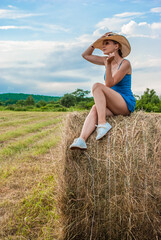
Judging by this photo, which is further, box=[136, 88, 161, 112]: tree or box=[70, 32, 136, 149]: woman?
box=[136, 88, 161, 112]: tree

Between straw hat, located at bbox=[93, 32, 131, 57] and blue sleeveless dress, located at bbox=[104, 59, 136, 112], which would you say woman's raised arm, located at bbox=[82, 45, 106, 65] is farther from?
blue sleeveless dress, located at bbox=[104, 59, 136, 112]

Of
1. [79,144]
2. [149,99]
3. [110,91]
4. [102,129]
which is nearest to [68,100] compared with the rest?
[149,99]

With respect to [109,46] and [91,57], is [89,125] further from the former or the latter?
[91,57]

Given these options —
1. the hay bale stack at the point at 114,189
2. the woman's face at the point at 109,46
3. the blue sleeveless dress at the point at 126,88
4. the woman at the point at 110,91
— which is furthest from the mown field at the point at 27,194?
the woman's face at the point at 109,46

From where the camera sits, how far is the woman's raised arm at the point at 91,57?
3721 millimetres

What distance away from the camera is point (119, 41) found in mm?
3244

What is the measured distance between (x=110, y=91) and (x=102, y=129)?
1.76 feet

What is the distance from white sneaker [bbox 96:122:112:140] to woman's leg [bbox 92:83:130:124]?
0.18 ft

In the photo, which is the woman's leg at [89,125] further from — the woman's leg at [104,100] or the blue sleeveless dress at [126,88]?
the blue sleeveless dress at [126,88]

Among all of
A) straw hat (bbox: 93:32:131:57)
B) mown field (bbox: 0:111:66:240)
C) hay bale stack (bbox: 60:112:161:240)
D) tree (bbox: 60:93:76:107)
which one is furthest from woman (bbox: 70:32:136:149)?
tree (bbox: 60:93:76:107)

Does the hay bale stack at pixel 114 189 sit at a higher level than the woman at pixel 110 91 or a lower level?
lower

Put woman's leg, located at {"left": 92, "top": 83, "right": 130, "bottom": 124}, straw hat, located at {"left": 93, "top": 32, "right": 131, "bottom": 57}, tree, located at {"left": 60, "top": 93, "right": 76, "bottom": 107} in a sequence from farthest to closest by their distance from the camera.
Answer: tree, located at {"left": 60, "top": 93, "right": 76, "bottom": 107} → straw hat, located at {"left": 93, "top": 32, "right": 131, "bottom": 57} → woman's leg, located at {"left": 92, "top": 83, "right": 130, "bottom": 124}

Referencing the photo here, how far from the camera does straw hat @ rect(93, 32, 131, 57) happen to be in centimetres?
319

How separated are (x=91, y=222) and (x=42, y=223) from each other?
0.64 meters
